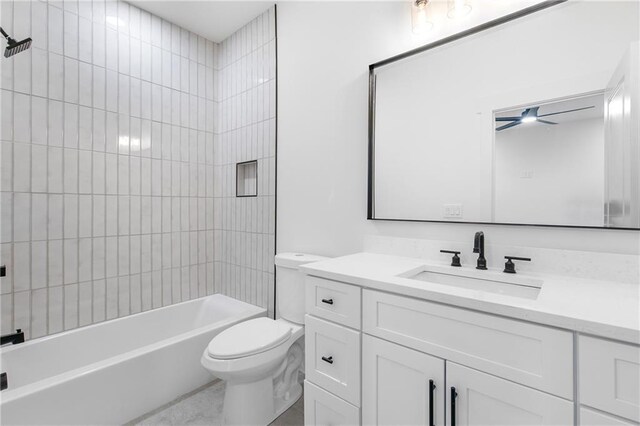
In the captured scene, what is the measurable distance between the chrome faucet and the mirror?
4.3 inches

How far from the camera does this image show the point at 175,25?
7.75ft

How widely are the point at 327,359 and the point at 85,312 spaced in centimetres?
175

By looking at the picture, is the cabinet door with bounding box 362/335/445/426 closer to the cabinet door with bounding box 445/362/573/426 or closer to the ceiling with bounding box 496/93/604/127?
the cabinet door with bounding box 445/362/573/426

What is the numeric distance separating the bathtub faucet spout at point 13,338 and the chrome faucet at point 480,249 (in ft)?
7.82

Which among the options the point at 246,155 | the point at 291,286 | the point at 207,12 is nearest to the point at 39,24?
the point at 207,12

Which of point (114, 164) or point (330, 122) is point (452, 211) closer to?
point (330, 122)

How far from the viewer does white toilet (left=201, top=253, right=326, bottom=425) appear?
1398 millimetres

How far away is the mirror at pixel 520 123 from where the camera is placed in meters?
1.02

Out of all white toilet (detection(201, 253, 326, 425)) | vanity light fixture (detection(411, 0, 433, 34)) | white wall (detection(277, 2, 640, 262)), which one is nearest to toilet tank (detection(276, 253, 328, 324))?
white toilet (detection(201, 253, 326, 425))

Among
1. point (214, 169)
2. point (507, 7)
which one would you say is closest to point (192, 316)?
point (214, 169)

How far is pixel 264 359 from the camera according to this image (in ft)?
4.75

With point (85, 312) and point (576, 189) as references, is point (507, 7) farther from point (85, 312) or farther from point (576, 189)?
point (85, 312)

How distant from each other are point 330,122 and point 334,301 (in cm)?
113

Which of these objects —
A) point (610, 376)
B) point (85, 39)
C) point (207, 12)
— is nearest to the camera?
point (610, 376)
